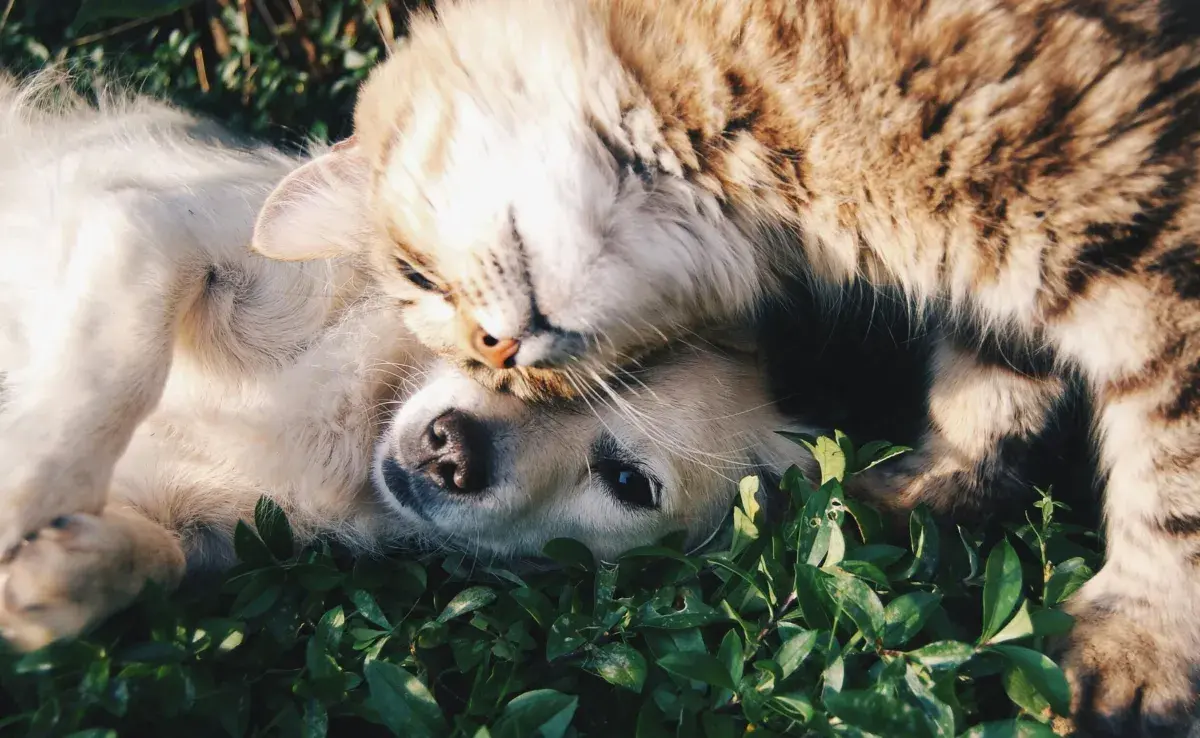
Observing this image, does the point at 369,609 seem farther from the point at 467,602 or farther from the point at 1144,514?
the point at 1144,514

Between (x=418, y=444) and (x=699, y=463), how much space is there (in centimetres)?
66

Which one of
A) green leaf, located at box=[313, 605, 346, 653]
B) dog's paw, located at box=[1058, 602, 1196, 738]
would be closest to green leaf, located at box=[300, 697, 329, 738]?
green leaf, located at box=[313, 605, 346, 653]

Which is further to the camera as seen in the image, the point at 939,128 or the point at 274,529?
the point at 274,529

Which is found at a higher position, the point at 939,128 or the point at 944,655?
the point at 939,128

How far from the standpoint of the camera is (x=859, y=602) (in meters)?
1.65

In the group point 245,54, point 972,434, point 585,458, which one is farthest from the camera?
point 245,54

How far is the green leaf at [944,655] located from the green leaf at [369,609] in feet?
3.16

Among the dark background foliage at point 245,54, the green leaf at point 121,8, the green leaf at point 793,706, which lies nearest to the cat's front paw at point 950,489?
the green leaf at point 793,706

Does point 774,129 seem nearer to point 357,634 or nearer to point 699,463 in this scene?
point 699,463

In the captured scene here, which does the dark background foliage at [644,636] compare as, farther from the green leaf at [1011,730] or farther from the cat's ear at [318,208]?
the cat's ear at [318,208]

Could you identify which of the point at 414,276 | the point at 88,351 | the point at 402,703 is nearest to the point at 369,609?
the point at 402,703

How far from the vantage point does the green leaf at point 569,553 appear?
2.01 m

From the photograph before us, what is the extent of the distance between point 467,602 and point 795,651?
0.66 metres

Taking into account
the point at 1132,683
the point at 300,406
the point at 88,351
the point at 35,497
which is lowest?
the point at 1132,683
